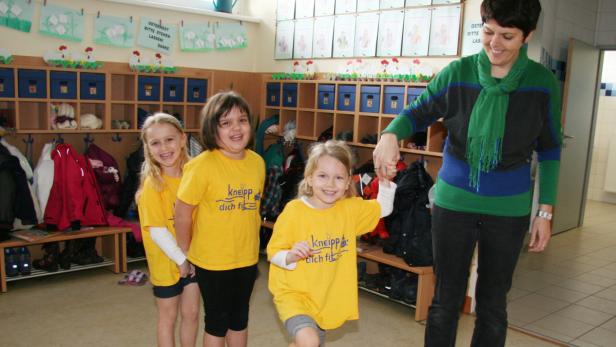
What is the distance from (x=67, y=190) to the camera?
391 centimetres

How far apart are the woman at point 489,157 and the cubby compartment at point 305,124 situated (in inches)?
110

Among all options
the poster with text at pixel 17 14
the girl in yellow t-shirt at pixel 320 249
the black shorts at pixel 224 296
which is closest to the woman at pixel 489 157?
the girl in yellow t-shirt at pixel 320 249

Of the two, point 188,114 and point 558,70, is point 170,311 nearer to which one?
point 188,114

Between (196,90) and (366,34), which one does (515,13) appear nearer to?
(366,34)

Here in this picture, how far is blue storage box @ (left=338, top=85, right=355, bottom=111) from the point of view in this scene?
4.19 meters

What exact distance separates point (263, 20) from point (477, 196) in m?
3.93

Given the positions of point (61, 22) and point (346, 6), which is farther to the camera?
point (346, 6)

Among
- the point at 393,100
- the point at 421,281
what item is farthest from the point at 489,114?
the point at 393,100

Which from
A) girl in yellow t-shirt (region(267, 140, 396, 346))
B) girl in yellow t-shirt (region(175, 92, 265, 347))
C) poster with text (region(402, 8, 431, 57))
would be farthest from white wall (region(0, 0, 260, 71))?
girl in yellow t-shirt (region(267, 140, 396, 346))

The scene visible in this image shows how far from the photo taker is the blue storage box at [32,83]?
3.88 metres

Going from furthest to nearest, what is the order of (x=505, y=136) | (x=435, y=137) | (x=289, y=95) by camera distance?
(x=289, y=95)
(x=435, y=137)
(x=505, y=136)

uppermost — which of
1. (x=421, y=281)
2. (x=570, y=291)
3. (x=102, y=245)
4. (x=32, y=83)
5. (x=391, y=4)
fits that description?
(x=391, y=4)

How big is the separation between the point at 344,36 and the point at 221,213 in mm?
2794

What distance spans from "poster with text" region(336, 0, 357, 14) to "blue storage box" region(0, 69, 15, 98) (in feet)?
8.07
